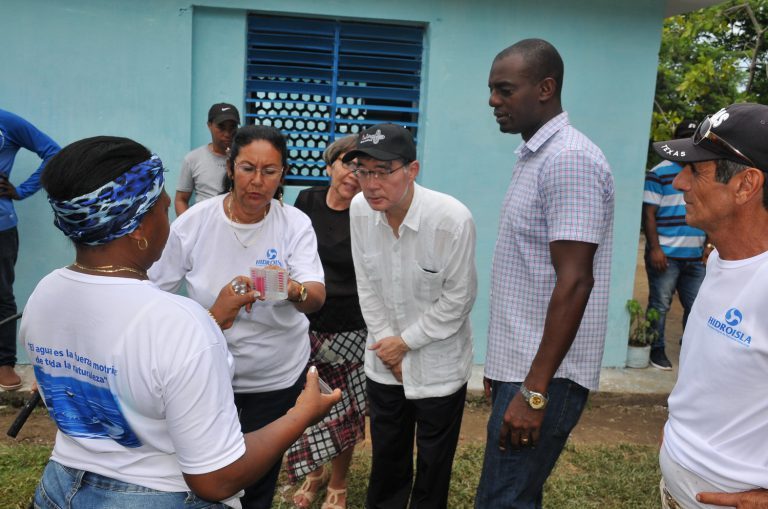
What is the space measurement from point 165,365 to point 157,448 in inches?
10.2

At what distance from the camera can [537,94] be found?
254 centimetres

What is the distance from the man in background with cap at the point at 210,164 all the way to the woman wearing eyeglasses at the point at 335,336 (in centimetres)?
144

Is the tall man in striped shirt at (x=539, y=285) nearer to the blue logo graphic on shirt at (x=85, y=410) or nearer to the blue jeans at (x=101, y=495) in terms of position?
the blue jeans at (x=101, y=495)

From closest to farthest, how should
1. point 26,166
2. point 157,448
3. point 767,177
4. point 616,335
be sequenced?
point 157,448
point 767,177
point 26,166
point 616,335

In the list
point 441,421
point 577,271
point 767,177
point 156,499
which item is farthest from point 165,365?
point 441,421

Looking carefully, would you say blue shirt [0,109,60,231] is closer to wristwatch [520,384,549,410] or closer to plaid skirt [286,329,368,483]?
plaid skirt [286,329,368,483]

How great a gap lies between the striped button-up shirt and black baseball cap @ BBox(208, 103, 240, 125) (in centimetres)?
297

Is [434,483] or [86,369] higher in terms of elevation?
[86,369]

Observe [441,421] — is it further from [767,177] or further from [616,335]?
[616,335]

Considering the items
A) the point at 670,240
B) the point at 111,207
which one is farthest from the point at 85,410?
the point at 670,240

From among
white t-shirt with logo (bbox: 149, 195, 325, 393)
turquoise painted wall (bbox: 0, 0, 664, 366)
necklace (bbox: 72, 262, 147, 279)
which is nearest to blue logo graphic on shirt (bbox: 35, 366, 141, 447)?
necklace (bbox: 72, 262, 147, 279)

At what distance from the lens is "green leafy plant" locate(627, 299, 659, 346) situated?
236 inches

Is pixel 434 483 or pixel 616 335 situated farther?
pixel 616 335

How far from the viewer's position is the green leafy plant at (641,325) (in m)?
5.99
